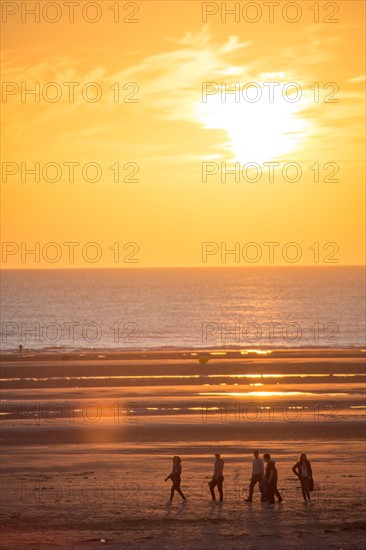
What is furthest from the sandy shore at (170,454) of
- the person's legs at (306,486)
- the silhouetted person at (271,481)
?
the silhouetted person at (271,481)

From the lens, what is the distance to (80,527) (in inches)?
1107

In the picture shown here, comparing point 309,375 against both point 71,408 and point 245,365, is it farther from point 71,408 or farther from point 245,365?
point 71,408

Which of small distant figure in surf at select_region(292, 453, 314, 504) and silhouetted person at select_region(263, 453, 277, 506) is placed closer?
silhouetted person at select_region(263, 453, 277, 506)

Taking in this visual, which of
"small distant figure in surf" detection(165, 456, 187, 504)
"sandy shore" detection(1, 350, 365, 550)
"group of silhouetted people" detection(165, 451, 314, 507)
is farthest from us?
"small distant figure in surf" detection(165, 456, 187, 504)

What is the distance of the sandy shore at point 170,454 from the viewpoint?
90.6 feet

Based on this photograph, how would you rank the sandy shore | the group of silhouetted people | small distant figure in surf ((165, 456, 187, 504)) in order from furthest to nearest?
small distant figure in surf ((165, 456, 187, 504))
the group of silhouetted people
the sandy shore

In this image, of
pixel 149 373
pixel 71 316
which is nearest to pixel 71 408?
pixel 149 373

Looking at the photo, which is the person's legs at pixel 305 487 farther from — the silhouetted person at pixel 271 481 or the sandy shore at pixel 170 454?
the silhouetted person at pixel 271 481

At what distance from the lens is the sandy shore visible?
27609mm

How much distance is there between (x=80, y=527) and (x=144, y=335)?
121576 millimetres

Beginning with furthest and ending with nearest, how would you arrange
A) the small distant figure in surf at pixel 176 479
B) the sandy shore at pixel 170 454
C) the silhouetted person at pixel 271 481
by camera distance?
the small distant figure in surf at pixel 176 479 → the silhouetted person at pixel 271 481 → the sandy shore at pixel 170 454

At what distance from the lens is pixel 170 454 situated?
3984 centimetres

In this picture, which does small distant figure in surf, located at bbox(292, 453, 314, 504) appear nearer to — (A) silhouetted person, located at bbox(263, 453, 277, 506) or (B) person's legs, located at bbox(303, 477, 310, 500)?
(B) person's legs, located at bbox(303, 477, 310, 500)

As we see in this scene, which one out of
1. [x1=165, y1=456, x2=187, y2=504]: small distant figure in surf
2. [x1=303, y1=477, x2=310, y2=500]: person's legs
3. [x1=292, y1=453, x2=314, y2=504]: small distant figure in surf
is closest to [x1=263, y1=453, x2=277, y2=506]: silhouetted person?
[x1=292, y1=453, x2=314, y2=504]: small distant figure in surf
